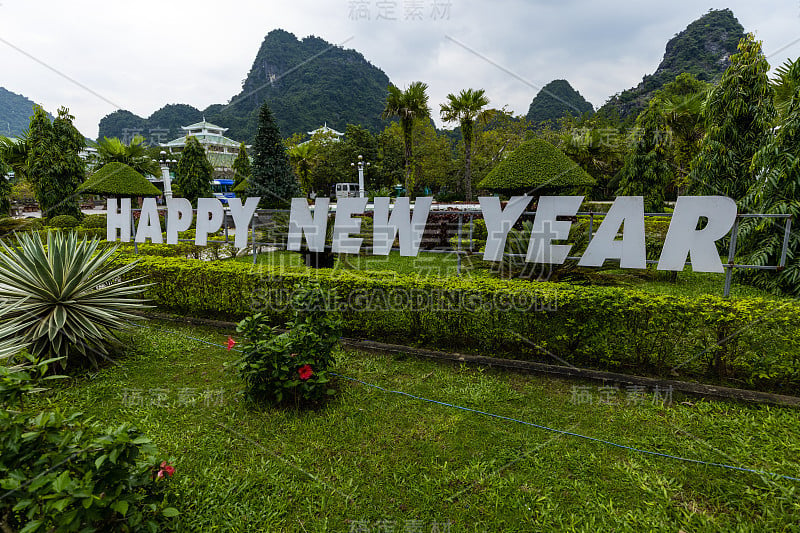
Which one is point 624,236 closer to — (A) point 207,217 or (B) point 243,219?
(B) point 243,219

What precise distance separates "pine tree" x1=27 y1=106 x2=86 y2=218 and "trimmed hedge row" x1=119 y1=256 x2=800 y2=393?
17478mm

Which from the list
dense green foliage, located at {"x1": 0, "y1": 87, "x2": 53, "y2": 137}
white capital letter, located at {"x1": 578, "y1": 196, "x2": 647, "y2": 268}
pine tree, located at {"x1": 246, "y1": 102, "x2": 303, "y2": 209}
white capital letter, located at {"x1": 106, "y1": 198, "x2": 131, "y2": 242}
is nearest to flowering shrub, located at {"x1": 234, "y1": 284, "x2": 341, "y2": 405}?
white capital letter, located at {"x1": 578, "y1": 196, "x2": 647, "y2": 268}

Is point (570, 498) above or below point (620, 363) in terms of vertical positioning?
below

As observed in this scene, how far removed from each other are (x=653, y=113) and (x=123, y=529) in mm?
19786

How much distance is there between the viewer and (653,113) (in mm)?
15695

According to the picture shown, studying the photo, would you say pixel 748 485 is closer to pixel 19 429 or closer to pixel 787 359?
pixel 787 359

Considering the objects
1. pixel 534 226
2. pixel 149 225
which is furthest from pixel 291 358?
pixel 149 225

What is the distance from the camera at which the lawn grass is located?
2.46 meters

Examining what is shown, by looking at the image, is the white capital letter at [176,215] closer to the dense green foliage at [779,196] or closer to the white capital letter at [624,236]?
the white capital letter at [624,236]

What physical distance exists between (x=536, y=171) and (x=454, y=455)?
11187 mm

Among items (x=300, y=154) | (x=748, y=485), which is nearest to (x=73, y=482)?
(x=748, y=485)

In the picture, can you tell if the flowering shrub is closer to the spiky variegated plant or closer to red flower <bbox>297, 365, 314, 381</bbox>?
red flower <bbox>297, 365, 314, 381</bbox>

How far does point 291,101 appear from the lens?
6669 cm

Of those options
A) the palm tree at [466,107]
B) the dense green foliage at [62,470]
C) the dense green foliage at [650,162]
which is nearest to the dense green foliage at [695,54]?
the palm tree at [466,107]
